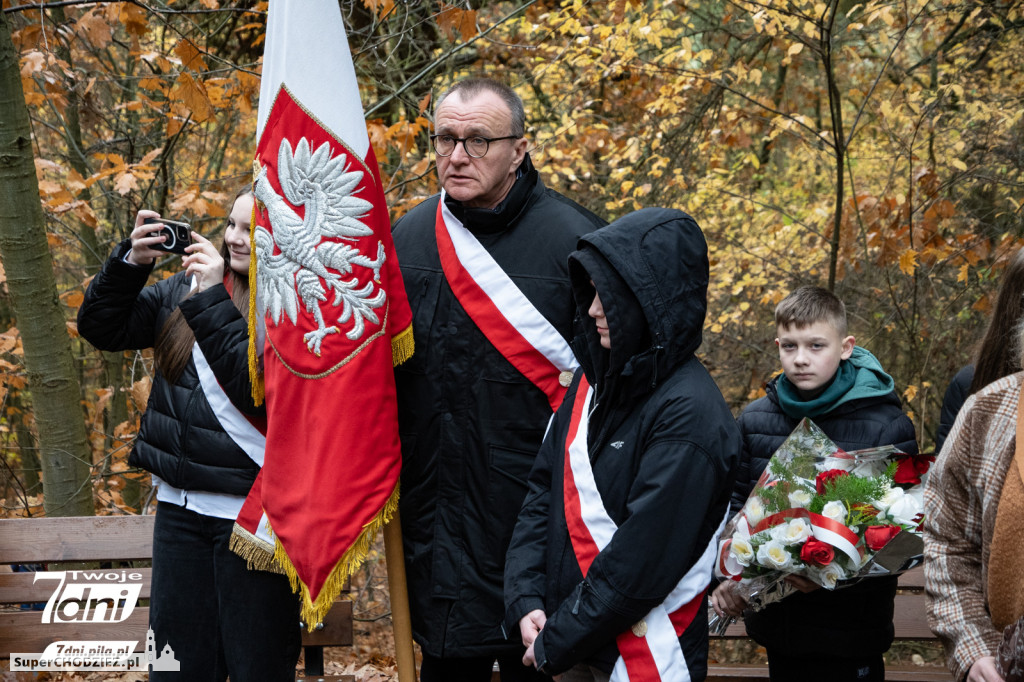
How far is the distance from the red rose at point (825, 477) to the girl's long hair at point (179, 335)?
189 cm

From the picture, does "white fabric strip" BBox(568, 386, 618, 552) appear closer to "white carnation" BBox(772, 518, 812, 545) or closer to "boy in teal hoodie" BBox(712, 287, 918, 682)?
"white carnation" BBox(772, 518, 812, 545)

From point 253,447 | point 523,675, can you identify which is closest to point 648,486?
point 523,675

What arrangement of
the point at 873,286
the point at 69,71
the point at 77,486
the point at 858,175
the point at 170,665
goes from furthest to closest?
the point at 858,175 < the point at 873,286 < the point at 69,71 < the point at 77,486 < the point at 170,665

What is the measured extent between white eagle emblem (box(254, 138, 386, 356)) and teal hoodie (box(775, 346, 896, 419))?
4.80 feet

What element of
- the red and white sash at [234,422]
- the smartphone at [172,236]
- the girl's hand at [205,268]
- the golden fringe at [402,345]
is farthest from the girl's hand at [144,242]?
the golden fringe at [402,345]

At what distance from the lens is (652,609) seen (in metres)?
2.41

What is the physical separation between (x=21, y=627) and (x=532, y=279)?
116 inches

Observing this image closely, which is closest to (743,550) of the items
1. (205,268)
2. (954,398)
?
(954,398)

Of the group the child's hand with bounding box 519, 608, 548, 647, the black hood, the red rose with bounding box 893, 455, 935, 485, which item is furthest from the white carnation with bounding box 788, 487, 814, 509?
the child's hand with bounding box 519, 608, 548, 647

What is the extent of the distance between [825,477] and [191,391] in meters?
2.02

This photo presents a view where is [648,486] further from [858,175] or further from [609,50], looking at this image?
[858,175]

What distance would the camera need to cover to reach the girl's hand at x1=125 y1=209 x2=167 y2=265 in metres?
3.19

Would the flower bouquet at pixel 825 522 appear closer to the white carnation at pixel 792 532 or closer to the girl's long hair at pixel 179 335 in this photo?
the white carnation at pixel 792 532

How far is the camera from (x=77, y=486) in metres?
4.72
